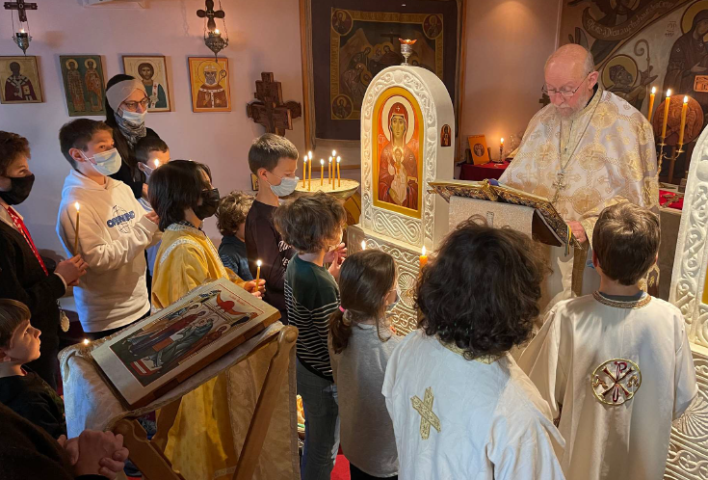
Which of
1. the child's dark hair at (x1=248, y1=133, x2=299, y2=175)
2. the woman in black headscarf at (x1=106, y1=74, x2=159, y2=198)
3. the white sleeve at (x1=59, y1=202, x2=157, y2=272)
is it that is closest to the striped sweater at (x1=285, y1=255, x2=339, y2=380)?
the child's dark hair at (x1=248, y1=133, x2=299, y2=175)

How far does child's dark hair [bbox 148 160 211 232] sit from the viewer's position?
208cm

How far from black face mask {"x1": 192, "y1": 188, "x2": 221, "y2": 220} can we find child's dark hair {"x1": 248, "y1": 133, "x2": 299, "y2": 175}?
72cm

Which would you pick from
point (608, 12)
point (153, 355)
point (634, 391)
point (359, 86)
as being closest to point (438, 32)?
point (359, 86)

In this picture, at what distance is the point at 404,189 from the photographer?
3473 mm

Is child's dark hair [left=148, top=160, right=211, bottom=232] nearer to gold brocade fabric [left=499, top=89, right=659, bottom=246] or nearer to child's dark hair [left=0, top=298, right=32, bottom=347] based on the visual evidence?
child's dark hair [left=0, top=298, right=32, bottom=347]

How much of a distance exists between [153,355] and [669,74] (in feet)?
20.8

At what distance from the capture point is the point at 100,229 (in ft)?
9.00

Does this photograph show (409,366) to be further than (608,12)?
No

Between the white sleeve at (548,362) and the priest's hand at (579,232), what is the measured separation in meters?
0.78

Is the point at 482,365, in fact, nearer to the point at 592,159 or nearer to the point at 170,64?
→ the point at 592,159

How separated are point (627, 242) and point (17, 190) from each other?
8.47 ft

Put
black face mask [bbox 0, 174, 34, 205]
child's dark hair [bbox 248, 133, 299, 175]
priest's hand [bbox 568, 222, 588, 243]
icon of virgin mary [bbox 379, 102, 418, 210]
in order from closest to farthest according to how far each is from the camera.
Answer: black face mask [bbox 0, 174, 34, 205] < priest's hand [bbox 568, 222, 588, 243] < child's dark hair [bbox 248, 133, 299, 175] < icon of virgin mary [bbox 379, 102, 418, 210]

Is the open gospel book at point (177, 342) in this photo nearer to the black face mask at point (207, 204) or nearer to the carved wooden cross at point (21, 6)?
the black face mask at point (207, 204)

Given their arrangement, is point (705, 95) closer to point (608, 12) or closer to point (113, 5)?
point (608, 12)
